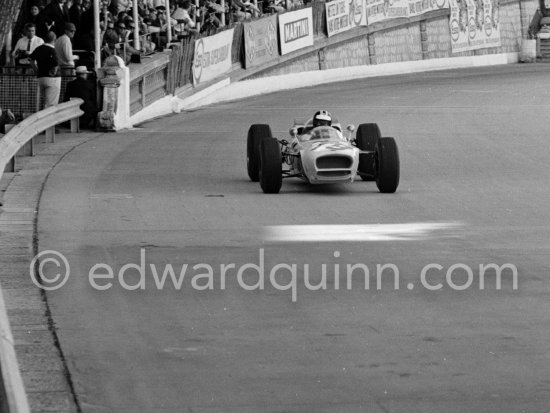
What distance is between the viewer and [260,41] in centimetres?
3866

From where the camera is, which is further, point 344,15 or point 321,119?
point 344,15

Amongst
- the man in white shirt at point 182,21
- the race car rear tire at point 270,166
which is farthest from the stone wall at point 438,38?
the race car rear tire at point 270,166

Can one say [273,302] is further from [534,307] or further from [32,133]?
[32,133]

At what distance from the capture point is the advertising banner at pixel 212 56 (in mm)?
34000

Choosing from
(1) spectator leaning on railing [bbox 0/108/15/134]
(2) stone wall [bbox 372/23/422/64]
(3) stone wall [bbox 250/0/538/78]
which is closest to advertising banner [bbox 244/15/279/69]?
(3) stone wall [bbox 250/0/538/78]

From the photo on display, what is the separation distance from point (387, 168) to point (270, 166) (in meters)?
1.40

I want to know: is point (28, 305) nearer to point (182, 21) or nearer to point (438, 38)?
point (182, 21)

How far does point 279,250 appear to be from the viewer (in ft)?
44.0

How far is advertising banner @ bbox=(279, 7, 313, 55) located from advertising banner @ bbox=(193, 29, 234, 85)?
3.58 meters

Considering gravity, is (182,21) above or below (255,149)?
above

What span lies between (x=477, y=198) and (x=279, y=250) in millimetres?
4862

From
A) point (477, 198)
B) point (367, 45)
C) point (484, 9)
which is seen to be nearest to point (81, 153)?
point (477, 198)

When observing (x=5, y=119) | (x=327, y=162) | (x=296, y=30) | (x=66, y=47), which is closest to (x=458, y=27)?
(x=296, y=30)

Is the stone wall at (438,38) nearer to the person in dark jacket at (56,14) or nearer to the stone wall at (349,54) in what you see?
the stone wall at (349,54)
